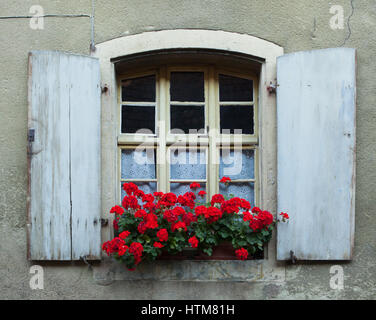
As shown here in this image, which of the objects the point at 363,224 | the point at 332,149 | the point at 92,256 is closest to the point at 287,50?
the point at 332,149

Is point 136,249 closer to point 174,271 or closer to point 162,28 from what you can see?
point 174,271

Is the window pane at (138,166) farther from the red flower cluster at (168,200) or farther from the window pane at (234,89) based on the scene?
the window pane at (234,89)

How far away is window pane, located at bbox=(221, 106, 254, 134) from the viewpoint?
3.87 m

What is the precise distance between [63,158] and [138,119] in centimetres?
72

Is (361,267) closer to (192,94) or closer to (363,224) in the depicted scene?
(363,224)

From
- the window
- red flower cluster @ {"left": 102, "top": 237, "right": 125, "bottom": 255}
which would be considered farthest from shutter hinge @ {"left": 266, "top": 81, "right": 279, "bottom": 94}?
red flower cluster @ {"left": 102, "top": 237, "right": 125, "bottom": 255}

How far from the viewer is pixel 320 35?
12.2ft

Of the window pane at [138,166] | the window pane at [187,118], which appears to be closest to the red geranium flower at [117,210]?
the window pane at [138,166]

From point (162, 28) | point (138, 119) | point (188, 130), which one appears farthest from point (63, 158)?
point (162, 28)

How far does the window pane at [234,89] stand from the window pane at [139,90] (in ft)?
1.95

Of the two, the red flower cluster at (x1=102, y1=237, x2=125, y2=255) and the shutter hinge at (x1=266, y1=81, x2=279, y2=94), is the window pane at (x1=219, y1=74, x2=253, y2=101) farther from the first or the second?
the red flower cluster at (x1=102, y1=237, x2=125, y2=255)

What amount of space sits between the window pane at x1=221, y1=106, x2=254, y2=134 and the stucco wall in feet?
2.05

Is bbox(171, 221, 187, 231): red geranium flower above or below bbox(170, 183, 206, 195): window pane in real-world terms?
below

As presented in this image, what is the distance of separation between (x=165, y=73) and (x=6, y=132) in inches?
54.7
